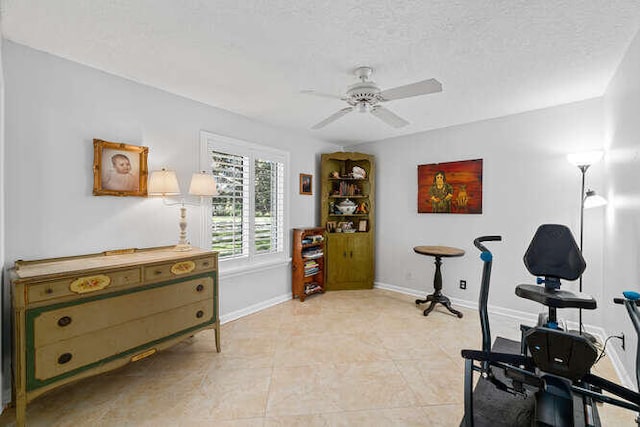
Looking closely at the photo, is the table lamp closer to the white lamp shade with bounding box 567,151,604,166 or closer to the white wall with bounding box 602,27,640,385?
the white wall with bounding box 602,27,640,385

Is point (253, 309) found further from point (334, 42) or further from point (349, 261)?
point (334, 42)

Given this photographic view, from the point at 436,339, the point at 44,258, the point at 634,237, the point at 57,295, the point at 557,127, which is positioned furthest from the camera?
the point at 557,127

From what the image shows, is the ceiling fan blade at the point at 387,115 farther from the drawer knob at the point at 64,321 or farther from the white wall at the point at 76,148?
the drawer knob at the point at 64,321

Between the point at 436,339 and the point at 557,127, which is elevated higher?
the point at 557,127

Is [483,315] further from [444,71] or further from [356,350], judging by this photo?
[444,71]

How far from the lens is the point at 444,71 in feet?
7.66

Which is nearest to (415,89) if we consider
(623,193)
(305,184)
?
(623,193)

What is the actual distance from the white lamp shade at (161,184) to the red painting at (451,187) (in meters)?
3.30

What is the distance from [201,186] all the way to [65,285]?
1272mm

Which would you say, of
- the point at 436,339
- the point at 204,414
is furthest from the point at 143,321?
the point at 436,339

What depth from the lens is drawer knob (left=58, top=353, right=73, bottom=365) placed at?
1760 mm

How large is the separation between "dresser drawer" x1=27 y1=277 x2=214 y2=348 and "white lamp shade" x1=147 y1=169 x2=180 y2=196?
82cm

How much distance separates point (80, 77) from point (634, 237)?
4296 millimetres

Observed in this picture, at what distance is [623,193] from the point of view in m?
2.20
